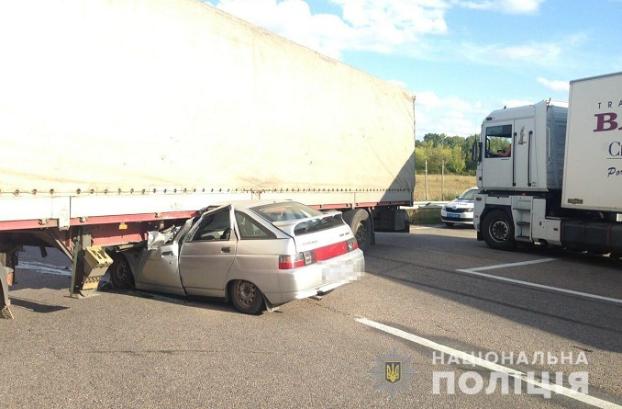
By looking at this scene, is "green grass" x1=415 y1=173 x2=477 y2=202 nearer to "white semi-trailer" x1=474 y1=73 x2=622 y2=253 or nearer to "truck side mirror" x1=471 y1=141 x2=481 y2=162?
"truck side mirror" x1=471 y1=141 x2=481 y2=162

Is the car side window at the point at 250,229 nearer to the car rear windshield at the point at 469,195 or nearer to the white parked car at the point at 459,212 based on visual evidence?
the white parked car at the point at 459,212

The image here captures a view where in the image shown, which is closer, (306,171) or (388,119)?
(306,171)

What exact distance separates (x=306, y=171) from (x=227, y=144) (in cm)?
225

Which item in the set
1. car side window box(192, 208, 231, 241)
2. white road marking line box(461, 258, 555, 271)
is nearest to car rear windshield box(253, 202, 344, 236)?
car side window box(192, 208, 231, 241)

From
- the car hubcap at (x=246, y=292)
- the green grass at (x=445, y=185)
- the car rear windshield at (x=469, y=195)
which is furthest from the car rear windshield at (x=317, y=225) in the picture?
the green grass at (x=445, y=185)

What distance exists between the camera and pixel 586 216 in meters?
10.5

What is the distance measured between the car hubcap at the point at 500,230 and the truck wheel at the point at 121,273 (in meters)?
8.37

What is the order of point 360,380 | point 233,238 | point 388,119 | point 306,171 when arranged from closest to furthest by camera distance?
point 360,380 → point 233,238 → point 306,171 → point 388,119

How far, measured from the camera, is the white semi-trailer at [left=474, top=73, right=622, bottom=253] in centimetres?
966

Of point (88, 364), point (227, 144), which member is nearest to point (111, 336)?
point (88, 364)

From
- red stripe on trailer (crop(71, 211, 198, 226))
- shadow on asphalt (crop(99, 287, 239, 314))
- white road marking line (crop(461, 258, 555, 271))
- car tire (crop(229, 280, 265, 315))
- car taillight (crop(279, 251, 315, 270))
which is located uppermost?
red stripe on trailer (crop(71, 211, 198, 226))

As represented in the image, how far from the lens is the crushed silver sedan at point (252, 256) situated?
236 inches

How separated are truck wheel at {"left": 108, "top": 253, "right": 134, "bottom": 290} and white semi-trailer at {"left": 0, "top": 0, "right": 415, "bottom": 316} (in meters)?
0.77

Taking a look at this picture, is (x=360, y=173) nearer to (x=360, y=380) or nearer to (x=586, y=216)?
(x=586, y=216)
